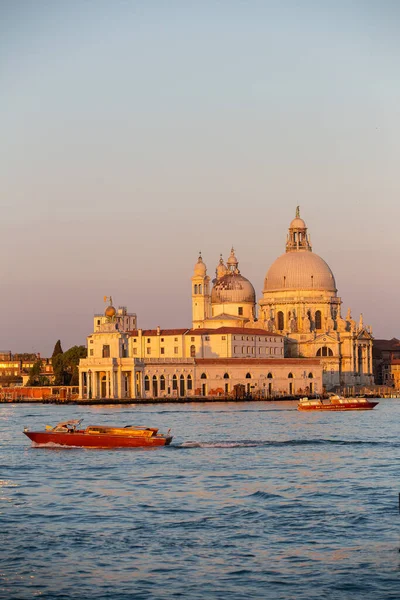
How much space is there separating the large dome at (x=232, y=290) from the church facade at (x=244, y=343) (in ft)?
0.39

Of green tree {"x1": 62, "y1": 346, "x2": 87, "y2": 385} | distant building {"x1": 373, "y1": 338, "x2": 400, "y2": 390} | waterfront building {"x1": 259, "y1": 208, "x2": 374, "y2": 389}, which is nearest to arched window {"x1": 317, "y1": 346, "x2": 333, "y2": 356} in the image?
waterfront building {"x1": 259, "y1": 208, "x2": 374, "y2": 389}

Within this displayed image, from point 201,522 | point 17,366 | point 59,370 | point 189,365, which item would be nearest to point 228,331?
point 189,365

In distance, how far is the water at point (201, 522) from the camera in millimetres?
21953

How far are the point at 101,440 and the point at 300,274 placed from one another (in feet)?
316

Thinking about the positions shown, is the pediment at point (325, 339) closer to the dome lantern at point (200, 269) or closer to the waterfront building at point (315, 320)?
the waterfront building at point (315, 320)

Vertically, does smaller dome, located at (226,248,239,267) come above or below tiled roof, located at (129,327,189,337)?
above

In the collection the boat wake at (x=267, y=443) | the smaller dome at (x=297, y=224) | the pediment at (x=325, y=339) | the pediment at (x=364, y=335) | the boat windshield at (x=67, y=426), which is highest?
the smaller dome at (x=297, y=224)

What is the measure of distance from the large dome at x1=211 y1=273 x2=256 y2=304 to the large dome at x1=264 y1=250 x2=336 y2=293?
304cm

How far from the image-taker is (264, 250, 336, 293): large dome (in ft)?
467

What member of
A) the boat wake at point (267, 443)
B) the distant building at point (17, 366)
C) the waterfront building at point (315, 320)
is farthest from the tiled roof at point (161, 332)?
the boat wake at point (267, 443)

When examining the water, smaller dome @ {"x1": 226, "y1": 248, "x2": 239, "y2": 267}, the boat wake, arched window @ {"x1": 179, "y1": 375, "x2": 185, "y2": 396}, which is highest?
smaller dome @ {"x1": 226, "y1": 248, "x2": 239, "y2": 267}

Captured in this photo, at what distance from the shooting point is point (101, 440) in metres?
47.9

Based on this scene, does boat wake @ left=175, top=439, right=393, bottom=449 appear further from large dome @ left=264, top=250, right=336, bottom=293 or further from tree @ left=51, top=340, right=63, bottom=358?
tree @ left=51, top=340, right=63, bottom=358

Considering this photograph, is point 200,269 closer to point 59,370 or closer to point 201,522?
point 59,370
